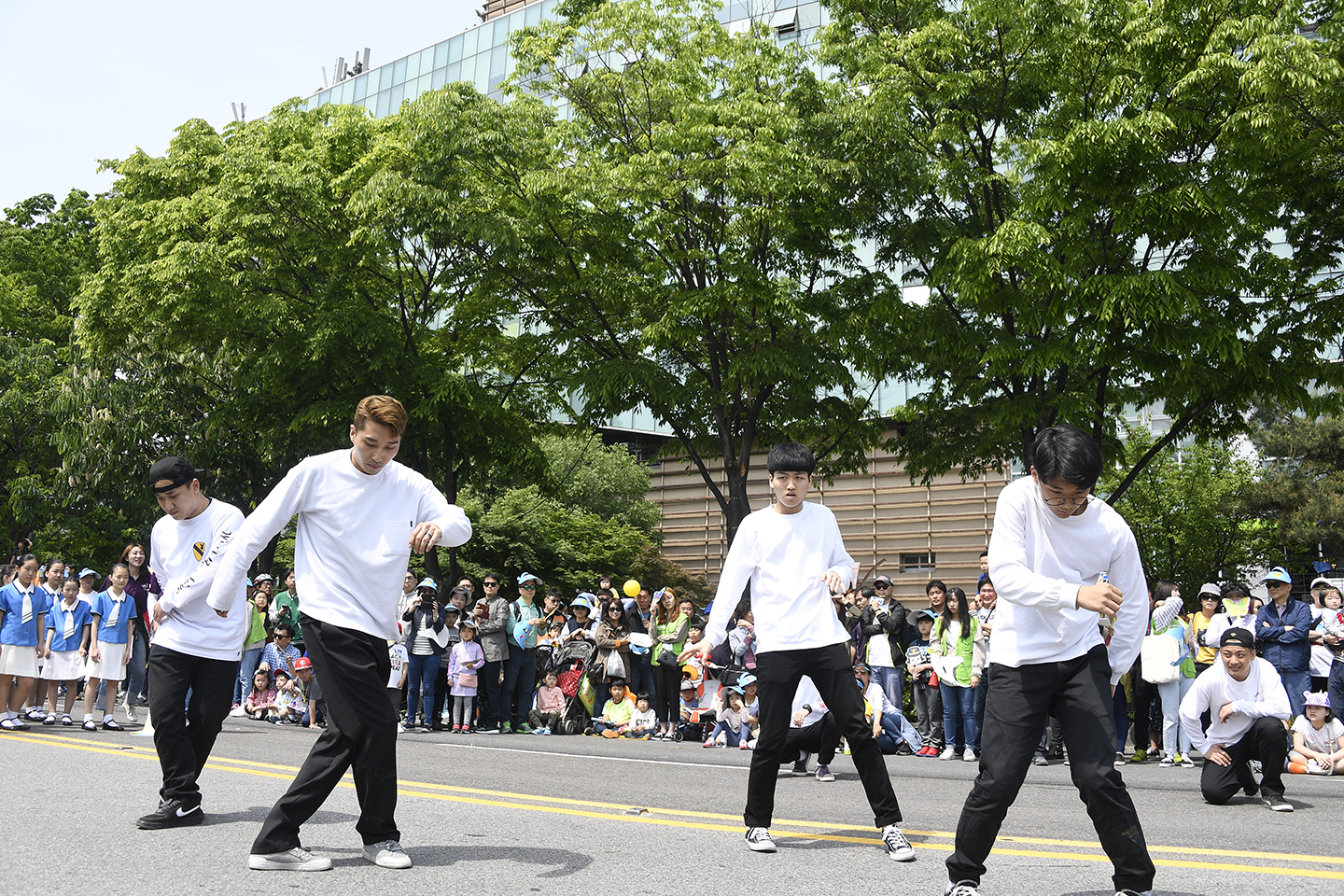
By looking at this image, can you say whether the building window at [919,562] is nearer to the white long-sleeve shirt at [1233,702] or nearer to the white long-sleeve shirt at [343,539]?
the white long-sleeve shirt at [1233,702]

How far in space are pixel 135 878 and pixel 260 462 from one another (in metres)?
25.0

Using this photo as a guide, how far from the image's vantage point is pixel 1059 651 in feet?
14.4

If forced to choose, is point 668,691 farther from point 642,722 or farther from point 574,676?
point 574,676

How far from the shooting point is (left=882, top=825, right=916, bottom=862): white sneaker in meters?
5.27

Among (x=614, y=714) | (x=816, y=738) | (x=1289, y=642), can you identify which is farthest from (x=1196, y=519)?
(x=816, y=738)

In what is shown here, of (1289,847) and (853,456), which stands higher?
(853,456)

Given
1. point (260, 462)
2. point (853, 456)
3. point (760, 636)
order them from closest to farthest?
point (760, 636) → point (853, 456) → point (260, 462)

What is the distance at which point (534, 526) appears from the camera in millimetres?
37000

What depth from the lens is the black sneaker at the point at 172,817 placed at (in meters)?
5.71

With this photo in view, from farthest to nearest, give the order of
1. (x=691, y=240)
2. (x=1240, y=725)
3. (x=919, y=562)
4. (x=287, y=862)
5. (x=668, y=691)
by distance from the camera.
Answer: (x=919, y=562) < (x=691, y=240) < (x=668, y=691) < (x=1240, y=725) < (x=287, y=862)

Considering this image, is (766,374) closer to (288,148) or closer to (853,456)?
(853,456)

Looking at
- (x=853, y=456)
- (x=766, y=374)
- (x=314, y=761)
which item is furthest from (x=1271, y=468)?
(x=314, y=761)

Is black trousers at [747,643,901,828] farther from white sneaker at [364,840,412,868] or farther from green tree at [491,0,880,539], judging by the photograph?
green tree at [491,0,880,539]

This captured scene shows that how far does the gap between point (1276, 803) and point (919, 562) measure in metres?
29.9
